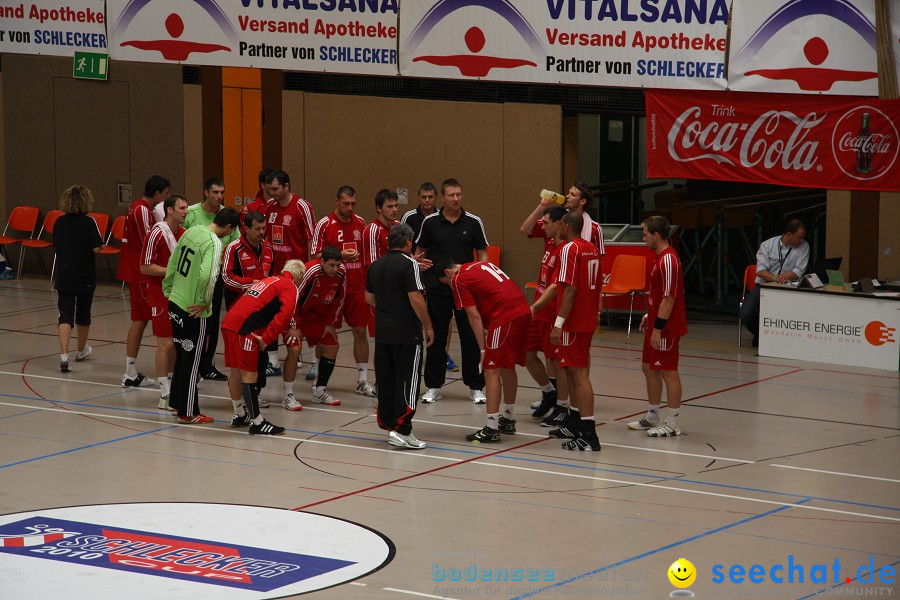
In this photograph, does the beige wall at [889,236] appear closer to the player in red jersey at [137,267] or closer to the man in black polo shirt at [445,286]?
the man in black polo shirt at [445,286]

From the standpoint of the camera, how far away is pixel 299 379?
13.3 metres

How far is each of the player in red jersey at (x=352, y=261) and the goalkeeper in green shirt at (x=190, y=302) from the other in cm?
170

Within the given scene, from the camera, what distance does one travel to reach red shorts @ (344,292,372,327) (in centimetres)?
1257

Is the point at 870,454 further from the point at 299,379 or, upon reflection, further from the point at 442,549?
the point at 299,379

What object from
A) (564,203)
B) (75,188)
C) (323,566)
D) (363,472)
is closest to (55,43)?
(75,188)

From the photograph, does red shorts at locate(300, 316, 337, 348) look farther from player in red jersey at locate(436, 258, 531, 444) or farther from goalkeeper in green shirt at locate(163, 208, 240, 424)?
player in red jersey at locate(436, 258, 531, 444)

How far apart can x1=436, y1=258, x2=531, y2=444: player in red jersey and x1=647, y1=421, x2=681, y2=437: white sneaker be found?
1388mm

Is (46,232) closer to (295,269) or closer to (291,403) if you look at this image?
(291,403)

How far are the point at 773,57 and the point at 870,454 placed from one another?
20.3ft

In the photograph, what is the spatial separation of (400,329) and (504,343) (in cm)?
90

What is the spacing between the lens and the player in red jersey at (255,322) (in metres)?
10.5

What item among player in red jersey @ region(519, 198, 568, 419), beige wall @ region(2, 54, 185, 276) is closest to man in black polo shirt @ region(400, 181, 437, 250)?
player in red jersey @ region(519, 198, 568, 419)

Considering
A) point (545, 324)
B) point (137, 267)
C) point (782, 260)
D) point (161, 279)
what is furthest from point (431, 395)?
point (782, 260)

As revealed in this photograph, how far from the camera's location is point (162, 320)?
11898 mm
